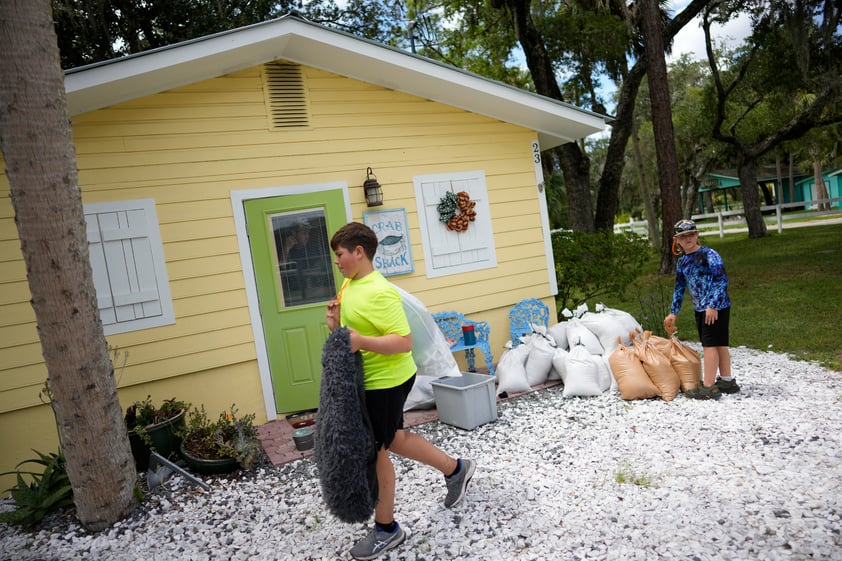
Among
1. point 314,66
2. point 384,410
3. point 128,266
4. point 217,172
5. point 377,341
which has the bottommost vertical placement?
point 384,410

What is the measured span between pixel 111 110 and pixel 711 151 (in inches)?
1011

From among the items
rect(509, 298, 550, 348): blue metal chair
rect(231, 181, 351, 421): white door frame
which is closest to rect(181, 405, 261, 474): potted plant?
rect(231, 181, 351, 421): white door frame

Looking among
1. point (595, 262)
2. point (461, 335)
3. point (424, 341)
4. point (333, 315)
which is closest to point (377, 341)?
point (333, 315)

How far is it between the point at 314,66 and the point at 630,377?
4346 millimetres

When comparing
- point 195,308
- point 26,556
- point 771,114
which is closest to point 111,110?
point 195,308

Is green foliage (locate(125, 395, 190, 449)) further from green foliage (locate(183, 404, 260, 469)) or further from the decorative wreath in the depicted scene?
the decorative wreath

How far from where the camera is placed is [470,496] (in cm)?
350

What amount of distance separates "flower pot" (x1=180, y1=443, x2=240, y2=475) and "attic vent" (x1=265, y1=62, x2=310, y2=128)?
10.6 ft

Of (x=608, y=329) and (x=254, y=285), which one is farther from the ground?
(x=254, y=285)

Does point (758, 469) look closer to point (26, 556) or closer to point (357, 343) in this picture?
point (357, 343)

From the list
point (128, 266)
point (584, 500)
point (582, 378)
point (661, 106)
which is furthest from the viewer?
point (661, 106)

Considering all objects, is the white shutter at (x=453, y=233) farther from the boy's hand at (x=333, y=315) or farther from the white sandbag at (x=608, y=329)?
the boy's hand at (x=333, y=315)

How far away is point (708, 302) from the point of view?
4.49m

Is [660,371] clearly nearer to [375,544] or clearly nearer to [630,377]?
[630,377]
